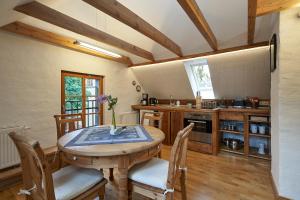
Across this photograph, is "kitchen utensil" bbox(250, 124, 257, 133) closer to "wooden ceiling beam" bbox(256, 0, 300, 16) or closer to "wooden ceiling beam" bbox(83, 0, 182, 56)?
"wooden ceiling beam" bbox(256, 0, 300, 16)

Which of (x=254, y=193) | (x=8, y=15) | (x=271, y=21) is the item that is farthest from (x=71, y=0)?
(x=254, y=193)

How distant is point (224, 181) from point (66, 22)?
319cm

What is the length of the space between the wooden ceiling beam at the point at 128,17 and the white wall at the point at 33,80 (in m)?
1.68

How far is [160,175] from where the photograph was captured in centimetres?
142

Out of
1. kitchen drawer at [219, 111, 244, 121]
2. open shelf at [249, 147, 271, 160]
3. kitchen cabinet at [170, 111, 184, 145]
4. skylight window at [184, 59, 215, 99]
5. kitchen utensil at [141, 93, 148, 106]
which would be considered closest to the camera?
open shelf at [249, 147, 271, 160]

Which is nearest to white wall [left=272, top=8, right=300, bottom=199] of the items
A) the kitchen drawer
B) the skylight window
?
the kitchen drawer

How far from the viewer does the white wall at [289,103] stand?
1684mm

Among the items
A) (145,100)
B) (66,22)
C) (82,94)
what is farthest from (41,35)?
(145,100)

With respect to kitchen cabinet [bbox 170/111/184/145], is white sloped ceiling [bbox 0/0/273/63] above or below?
above

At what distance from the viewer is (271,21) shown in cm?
221

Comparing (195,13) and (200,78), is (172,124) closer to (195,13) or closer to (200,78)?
(200,78)

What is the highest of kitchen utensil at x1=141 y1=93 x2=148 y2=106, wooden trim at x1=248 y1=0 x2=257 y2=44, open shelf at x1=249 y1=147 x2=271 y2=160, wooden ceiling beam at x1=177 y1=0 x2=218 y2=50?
wooden ceiling beam at x1=177 y1=0 x2=218 y2=50

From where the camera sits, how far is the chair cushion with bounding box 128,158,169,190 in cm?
134

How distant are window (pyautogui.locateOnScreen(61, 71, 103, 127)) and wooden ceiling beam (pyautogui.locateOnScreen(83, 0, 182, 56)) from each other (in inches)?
72.8
